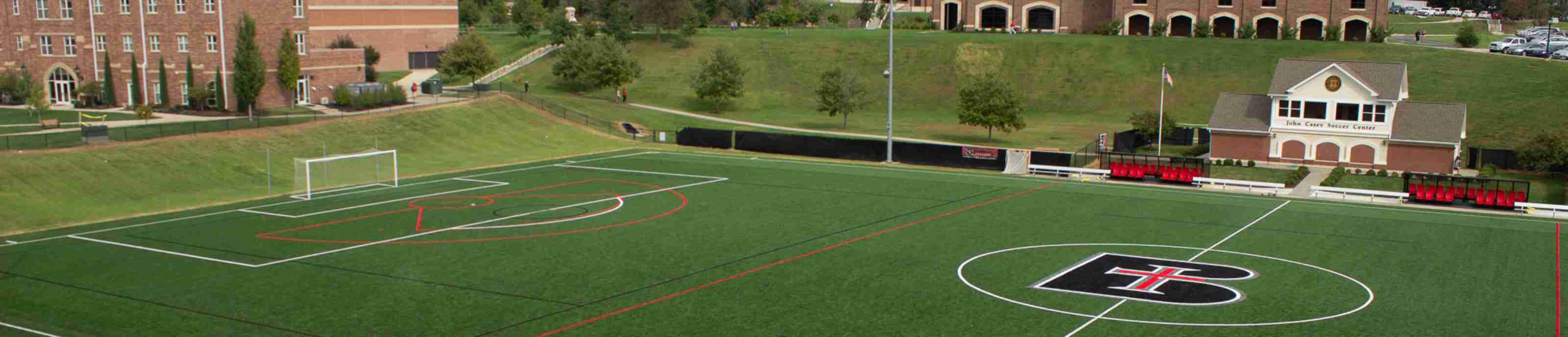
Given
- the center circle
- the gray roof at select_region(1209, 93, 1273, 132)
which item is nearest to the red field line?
the center circle

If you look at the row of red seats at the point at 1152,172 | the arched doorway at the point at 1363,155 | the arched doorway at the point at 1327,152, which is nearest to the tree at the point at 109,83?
the row of red seats at the point at 1152,172

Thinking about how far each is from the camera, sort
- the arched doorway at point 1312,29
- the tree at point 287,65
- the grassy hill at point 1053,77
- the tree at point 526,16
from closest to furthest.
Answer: the tree at point 287,65, the grassy hill at point 1053,77, the arched doorway at point 1312,29, the tree at point 526,16

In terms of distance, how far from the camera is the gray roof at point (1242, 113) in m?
61.4

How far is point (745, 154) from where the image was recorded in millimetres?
59969

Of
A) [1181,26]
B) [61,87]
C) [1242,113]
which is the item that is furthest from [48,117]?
[1181,26]

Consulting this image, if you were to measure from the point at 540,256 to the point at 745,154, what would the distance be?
30.0 metres

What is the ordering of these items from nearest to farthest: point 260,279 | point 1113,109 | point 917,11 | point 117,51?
point 260,279
point 117,51
point 1113,109
point 917,11

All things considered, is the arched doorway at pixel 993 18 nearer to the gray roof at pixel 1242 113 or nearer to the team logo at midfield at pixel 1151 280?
the gray roof at pixel 1242 113

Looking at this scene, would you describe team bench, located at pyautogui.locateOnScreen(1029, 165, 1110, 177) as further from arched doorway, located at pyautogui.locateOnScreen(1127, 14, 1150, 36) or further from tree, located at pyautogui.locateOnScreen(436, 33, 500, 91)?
arched doorway, located at pyautogui.locateOnScreen(1127, 14, 1150, 36)

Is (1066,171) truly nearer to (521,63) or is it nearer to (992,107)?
(992,107)

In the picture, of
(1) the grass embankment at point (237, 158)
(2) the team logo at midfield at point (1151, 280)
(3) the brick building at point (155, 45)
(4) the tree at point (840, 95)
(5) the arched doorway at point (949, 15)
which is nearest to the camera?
(2) the team logo at midfield at point (1151, 280)

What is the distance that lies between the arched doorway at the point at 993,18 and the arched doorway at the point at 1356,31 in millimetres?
33154

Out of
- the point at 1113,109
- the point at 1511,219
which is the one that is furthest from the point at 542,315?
the point at 1113,109

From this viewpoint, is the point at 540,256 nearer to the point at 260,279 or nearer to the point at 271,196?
the point at 260,279
